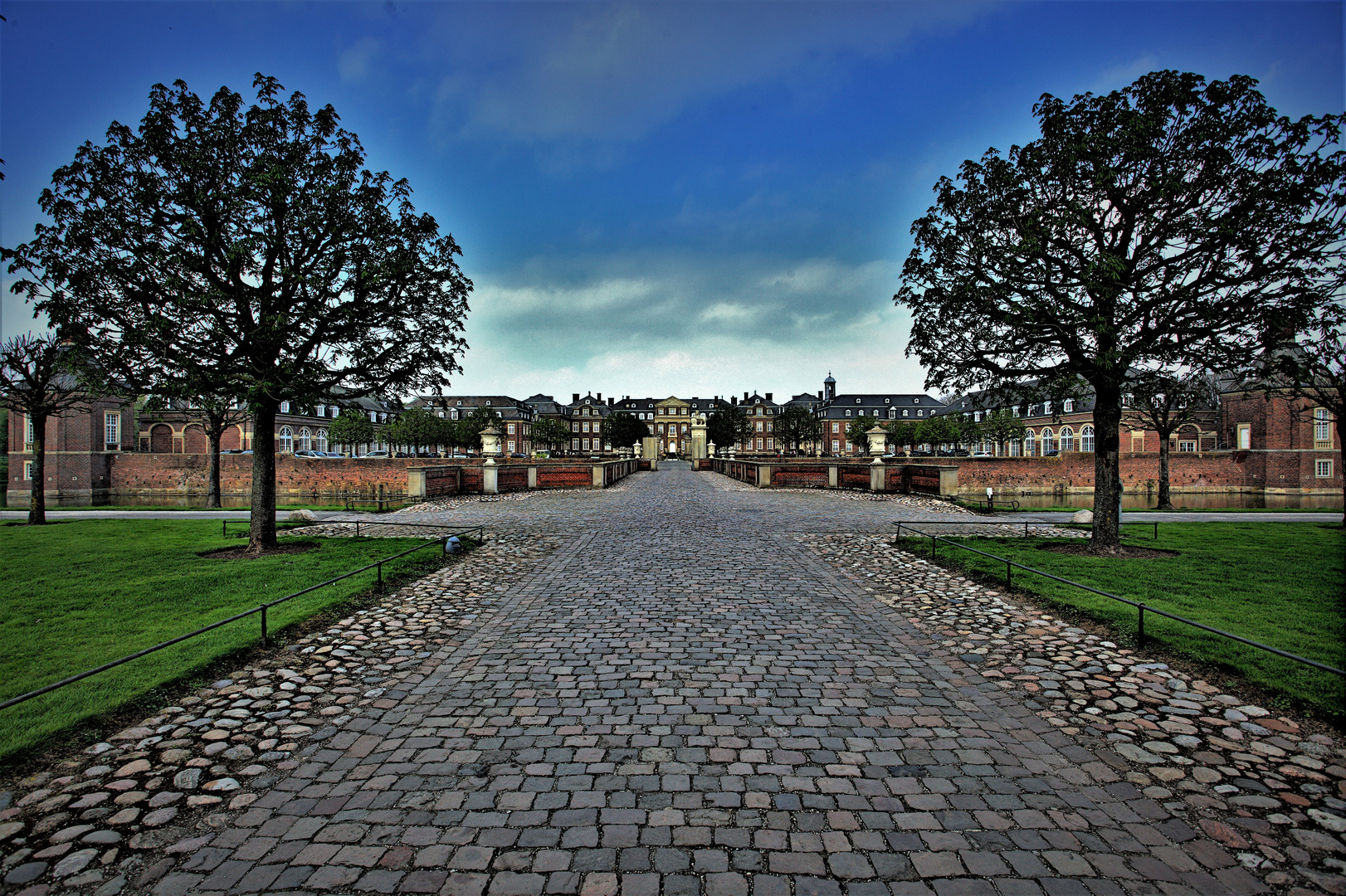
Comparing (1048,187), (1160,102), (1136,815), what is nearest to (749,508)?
(1048,187)

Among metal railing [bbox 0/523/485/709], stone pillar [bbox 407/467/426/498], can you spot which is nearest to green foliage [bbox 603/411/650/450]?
stone pillar [bbox 407/467/426/498]

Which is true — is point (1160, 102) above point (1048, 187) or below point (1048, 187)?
above

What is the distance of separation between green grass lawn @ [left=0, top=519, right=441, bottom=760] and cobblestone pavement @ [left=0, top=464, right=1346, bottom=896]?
669 mm

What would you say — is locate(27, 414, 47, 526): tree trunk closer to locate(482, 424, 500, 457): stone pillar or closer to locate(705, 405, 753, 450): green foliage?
locate(482, 424, 500, 457): stone pillar

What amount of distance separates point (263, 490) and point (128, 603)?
4.32 meters

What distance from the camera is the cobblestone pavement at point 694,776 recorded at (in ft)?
9.25

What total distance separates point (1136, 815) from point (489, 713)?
415 centimetres

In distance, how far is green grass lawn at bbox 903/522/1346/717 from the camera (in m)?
5.41

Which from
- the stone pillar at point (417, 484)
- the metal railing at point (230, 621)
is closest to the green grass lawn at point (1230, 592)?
the metal railing at point (230, 621)

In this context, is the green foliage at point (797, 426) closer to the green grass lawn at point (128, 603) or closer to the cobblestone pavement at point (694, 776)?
the green grass lawn at point (128, 603)

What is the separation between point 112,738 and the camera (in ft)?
13.5

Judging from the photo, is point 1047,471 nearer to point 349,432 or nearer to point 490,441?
point 490,441

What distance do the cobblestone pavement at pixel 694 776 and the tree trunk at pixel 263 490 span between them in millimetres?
6017

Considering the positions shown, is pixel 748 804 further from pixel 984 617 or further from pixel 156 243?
pixel 156 243
